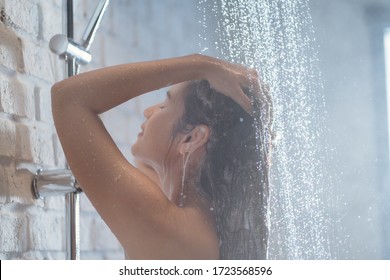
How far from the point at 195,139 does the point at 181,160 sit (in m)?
0.03

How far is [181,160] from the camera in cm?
91

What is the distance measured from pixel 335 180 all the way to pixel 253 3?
0.22 meters

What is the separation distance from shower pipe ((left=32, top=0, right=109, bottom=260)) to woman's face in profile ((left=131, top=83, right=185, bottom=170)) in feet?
0.32

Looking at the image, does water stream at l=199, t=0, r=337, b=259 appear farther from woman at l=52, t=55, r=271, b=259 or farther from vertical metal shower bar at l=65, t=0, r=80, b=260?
vertical metal shower bar at l=65, t=0, r=80, b=260

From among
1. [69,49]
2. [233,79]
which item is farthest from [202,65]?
[69,49]

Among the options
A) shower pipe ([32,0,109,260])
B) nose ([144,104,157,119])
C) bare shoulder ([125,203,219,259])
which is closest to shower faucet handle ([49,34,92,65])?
shower pipe ([32,0,109,260])

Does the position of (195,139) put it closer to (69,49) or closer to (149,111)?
A: (149,111)

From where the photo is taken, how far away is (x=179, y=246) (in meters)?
0.90

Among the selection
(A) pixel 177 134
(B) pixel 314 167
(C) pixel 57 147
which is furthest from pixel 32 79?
(B) pixel 314 167

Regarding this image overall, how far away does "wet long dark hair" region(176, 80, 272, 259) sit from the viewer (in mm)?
887

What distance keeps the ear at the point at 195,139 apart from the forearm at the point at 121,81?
0.20ft

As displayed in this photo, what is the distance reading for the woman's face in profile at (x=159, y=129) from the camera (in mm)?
916

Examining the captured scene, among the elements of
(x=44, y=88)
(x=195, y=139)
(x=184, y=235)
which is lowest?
(x=184, y=235)
